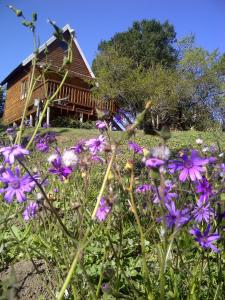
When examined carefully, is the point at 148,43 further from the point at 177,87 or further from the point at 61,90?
the point at 61,90

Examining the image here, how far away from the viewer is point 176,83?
26266 millimetres

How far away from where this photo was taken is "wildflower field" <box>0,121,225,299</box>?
1.21 meters

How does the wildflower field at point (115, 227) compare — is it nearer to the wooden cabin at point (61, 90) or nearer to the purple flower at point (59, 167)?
the purple flower at point (59, 167)

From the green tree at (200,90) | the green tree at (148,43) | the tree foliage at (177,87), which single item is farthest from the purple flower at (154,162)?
the green tree at (148,43)

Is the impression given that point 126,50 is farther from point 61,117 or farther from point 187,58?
point 61,117

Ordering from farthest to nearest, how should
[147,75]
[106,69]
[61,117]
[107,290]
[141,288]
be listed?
[106,69] < [147,75] < [61,117] < [141,288] < [107,290]

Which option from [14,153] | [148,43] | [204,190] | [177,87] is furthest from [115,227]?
[148,43]

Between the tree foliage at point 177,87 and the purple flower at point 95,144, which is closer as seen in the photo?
the purple flower at point 95,144

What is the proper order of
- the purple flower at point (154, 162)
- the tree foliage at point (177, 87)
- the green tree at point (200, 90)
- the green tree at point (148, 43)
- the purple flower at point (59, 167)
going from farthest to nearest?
the green tree at point (148, 43)
the green tree at point (200, 90)
the tree foliage at point (177, 87)
the purple flower at point (59, 167)
the purple flower at point (154, 162)

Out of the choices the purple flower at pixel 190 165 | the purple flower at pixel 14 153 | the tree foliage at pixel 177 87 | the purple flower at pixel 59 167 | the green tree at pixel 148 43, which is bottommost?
the purple flower at pixel 59 167

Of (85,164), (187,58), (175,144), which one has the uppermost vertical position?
(187,58)

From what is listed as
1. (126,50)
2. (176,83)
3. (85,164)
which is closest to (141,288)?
(85,164)

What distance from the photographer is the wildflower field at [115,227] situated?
1.21 meters

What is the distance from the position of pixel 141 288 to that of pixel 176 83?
24954 mm
